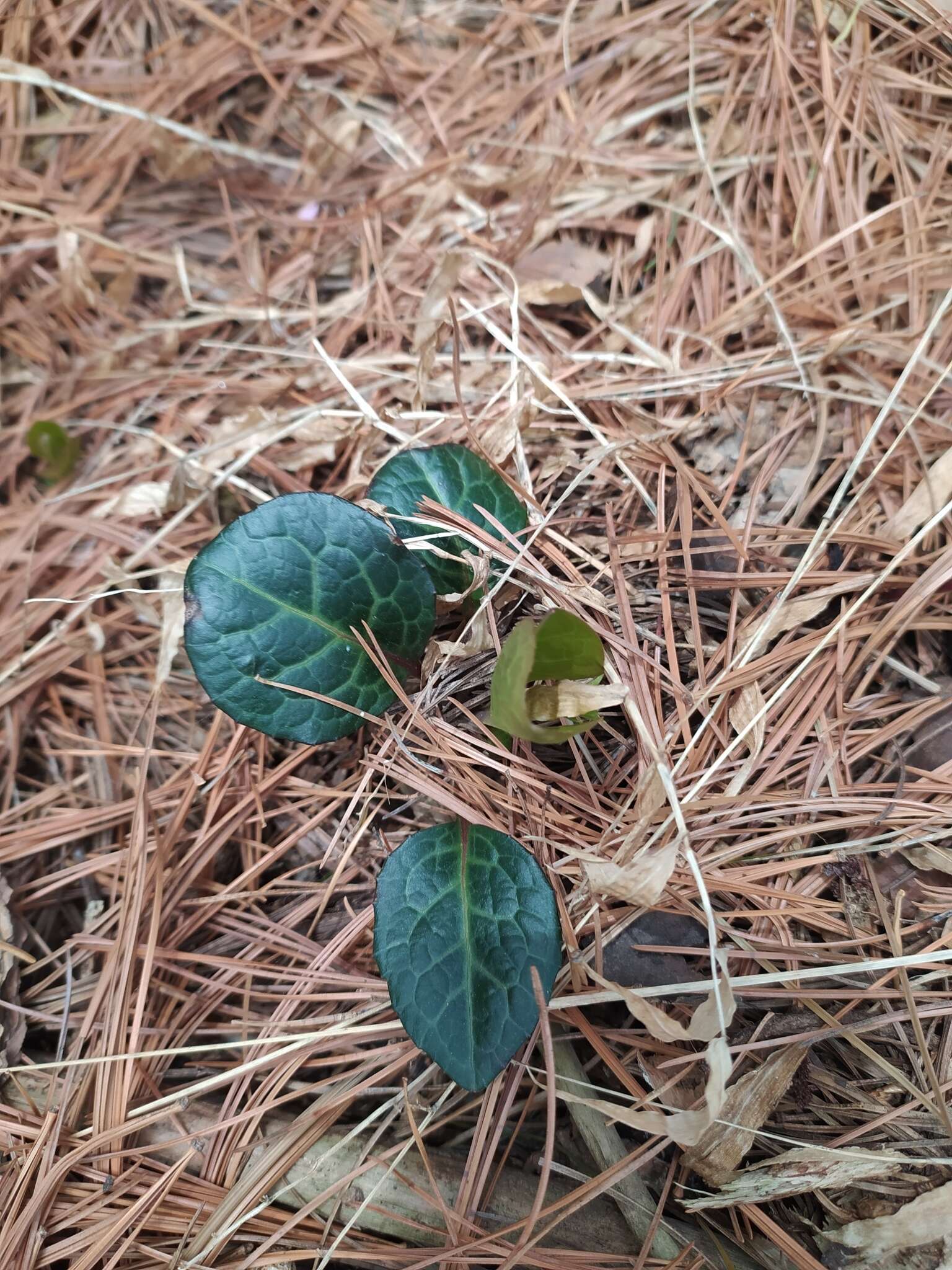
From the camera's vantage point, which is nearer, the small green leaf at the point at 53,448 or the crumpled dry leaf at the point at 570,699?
the crumpled dry leaf at the point at 570,699

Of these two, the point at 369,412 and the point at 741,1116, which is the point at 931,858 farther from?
the point at 369,412

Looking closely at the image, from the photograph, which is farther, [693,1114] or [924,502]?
[924,502]

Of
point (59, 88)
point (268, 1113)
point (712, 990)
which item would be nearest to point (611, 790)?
point (712, 990)

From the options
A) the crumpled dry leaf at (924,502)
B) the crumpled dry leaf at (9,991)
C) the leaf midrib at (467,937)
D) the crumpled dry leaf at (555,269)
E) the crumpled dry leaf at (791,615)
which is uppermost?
the crumpled dry leaf at (555,269)

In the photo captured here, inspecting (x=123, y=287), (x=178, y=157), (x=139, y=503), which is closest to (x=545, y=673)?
(x=139, y=503)

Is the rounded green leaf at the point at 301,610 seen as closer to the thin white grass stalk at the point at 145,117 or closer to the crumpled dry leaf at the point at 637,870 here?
the crumpled dry leaf at the point at 637,870

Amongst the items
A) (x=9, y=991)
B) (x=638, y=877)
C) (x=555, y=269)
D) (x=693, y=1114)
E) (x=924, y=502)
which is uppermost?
(x=555, y=269)

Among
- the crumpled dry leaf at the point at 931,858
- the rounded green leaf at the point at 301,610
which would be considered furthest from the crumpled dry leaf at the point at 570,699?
the crumpled dry leaf at the point at 931,858

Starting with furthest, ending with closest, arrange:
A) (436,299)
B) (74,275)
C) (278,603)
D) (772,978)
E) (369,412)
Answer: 1. (74,275)
2. (436,299)
3. (369,412)
4. (278,603)
5. (772,978)
